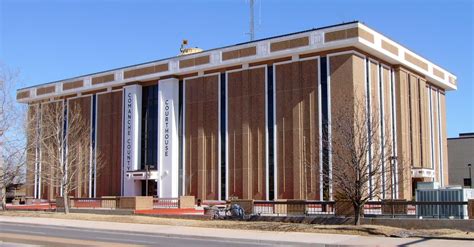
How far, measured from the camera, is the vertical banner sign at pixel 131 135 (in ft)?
195

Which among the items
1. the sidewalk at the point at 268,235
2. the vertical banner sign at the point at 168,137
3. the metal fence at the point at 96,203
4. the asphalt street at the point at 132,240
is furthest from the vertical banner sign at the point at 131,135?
the asphalt street at the point at 132,240

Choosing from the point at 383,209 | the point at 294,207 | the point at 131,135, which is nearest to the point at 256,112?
the point at 131,135

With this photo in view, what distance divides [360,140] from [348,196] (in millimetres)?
2932

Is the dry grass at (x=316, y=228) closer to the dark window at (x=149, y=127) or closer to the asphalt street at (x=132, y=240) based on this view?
the asphalt street at (x=132, y=240)

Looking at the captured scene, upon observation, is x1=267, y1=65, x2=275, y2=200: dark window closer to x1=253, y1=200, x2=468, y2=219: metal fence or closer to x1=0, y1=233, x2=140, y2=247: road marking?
x1=253, y1=200, x2=468, y2=219: metal fence

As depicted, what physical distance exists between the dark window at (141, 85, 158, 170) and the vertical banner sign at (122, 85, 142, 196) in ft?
1.66

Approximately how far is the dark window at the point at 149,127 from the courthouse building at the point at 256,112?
0.37ft

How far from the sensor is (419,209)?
28938 mm

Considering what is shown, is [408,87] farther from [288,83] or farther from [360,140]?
[360,140]

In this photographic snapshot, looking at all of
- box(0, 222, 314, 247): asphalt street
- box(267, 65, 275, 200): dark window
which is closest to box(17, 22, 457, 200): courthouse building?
box(267, 65, 275, 200): dark window

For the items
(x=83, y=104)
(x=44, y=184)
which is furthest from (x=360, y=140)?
(x=44, y=184)

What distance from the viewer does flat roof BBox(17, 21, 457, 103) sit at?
4716cm

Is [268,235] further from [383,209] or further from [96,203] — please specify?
[96,203]

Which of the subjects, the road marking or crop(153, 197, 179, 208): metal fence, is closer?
the road marking
